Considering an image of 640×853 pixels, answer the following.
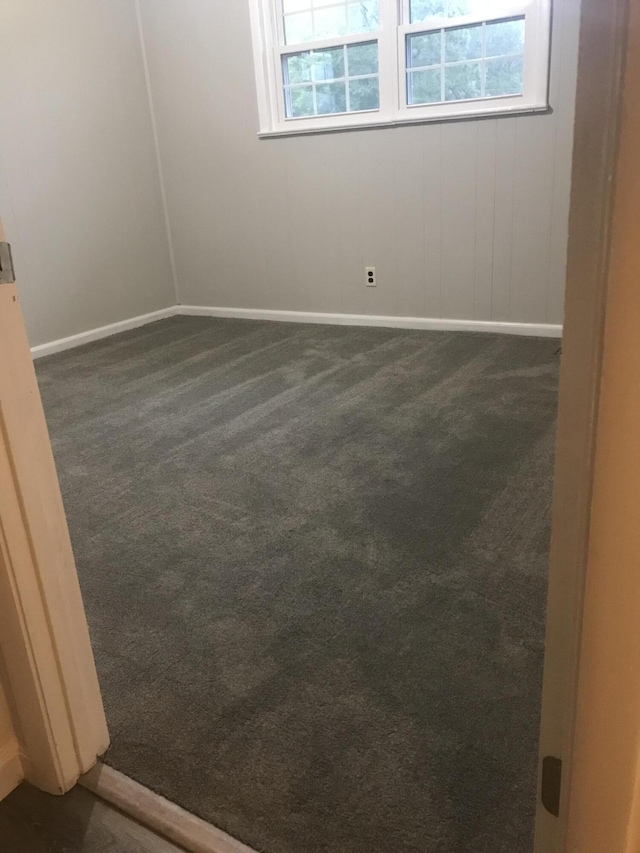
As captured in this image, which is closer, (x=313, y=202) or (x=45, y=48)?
(x=45, y=48)

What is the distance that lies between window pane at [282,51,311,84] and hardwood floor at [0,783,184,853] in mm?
4083

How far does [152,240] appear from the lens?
4844mm

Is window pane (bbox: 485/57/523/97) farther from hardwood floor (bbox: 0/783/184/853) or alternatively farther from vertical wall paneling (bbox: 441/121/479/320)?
hardwood floor (bbox: 0/783/184/853)

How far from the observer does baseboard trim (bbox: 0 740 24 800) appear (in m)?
1.21

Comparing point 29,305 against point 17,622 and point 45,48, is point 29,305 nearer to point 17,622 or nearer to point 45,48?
point 45,48

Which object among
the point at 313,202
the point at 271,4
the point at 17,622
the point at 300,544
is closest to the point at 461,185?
the point at 313,202

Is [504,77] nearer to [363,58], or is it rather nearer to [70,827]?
[363,58]

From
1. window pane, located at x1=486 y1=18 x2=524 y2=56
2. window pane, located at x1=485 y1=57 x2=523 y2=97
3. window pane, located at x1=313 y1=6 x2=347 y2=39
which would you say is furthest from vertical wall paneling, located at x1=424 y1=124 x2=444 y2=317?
window pane, located at x1=313 y1=6 x2=347 y2=39

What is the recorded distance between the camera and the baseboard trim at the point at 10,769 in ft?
3.97

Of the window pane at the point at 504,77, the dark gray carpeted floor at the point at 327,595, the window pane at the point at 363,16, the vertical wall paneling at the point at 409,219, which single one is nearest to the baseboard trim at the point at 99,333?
the dark gray carpeted floor at the point at 327,595

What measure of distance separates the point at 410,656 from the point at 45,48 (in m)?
4.08

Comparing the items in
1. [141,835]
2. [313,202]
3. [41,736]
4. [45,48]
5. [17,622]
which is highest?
[45,48]

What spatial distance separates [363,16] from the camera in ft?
12.5

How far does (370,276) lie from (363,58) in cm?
124
